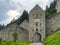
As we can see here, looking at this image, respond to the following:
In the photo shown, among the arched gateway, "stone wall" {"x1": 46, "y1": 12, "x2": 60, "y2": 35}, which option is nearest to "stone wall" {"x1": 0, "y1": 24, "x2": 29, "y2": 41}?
the arched gateway

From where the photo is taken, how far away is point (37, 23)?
220ft

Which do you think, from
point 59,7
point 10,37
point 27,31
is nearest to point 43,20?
point 27,31

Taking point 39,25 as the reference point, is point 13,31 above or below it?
below

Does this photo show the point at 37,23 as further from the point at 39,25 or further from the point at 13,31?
the point at 13,31

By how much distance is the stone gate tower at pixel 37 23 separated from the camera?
66.7m

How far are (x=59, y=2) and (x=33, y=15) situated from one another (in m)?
26.4

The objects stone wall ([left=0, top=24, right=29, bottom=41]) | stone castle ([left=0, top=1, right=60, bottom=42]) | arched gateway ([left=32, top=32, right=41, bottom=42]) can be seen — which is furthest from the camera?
stone wall ([left=0, top=24, right=29, bottom=41])

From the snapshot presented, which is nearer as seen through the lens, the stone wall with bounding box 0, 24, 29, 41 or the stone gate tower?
the stone gate tower

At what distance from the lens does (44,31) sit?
6669 cm

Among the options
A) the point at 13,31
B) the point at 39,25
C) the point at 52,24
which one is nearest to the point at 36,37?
the point at 39,25

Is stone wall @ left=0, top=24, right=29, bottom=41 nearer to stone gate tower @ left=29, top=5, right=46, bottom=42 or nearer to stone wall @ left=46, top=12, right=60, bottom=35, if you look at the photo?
stone gate tower @ left=29, top=5, right=46, bottom=42

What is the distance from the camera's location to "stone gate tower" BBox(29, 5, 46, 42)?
66.7m

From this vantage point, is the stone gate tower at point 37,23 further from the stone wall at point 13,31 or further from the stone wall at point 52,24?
the stone wall at point 13,31

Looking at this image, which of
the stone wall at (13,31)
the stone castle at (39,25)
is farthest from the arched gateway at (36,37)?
the stone wall at (13,31)
